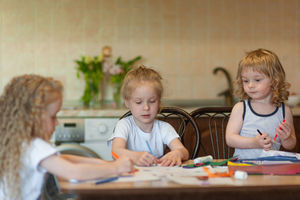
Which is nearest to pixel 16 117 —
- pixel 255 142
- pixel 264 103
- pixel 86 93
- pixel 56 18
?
pixel 255 142

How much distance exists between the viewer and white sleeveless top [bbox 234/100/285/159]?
179 cm

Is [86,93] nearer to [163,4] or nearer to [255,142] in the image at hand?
[163,4]

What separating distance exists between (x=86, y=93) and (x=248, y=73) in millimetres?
1895

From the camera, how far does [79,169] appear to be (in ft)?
3.83

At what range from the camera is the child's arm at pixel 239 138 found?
154 centimetres

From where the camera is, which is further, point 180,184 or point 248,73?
point 248,73

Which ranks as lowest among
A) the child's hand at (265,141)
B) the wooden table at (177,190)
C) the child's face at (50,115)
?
the wooden table at (177,190)

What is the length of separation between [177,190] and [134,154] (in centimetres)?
49

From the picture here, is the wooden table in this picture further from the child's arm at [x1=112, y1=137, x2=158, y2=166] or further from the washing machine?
the washing machine

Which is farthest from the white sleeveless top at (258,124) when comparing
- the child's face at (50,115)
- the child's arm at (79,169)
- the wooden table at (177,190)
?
the child's face at (50,115)

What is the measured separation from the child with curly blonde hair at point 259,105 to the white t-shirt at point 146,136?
282mm

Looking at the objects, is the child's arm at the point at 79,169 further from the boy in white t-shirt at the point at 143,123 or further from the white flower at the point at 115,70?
the white flower at the point at 115,70

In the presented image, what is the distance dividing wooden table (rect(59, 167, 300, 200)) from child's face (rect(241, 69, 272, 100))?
0.69 m

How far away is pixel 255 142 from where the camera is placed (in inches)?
63.3
